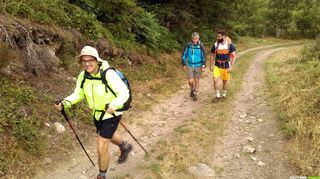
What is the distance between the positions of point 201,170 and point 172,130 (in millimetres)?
2351

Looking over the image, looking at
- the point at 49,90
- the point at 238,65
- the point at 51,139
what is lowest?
the point at 238,65

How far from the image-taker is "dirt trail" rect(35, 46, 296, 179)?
6.45 meters

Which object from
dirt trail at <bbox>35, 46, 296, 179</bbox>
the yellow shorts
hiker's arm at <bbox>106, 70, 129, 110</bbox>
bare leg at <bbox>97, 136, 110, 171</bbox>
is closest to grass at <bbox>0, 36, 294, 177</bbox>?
dirt trail at <bbox>35, 46, 296, 179</bbox>

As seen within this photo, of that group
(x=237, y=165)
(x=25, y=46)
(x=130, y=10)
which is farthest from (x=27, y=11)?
(x=237, y=165)

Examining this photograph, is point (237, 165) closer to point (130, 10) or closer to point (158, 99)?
point (158, 99)

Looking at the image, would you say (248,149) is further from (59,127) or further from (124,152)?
(59,127)

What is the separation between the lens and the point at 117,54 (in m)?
12.8

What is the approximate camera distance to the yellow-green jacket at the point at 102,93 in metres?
5.14

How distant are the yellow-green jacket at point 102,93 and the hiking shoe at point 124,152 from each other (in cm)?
117

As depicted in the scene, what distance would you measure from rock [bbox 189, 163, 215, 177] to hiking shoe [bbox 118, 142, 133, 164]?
1.20 meters

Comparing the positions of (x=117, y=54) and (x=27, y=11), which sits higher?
(x=27, y=11)

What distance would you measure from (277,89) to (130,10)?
6894 millimetres

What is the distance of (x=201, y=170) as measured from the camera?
6324 millimetres

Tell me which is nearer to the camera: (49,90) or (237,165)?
(237,165)
